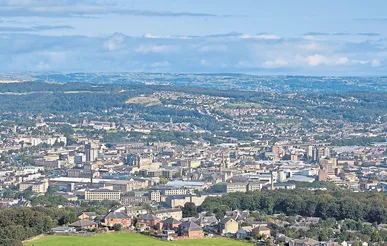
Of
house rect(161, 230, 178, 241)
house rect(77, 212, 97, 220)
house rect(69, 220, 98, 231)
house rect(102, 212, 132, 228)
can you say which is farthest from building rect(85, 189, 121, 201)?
house rect(161, 230, 178, 241)

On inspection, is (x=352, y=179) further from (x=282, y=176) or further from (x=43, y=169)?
(x=43, y=169)

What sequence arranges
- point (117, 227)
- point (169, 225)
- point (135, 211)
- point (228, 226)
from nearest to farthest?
point (117, 227) → point (169, 225) → point (228, 226) → point (135, 211)

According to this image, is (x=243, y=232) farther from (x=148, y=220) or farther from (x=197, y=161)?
(x=197, y=161)

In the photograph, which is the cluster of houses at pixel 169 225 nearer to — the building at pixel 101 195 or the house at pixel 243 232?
the house at pixel 243 232

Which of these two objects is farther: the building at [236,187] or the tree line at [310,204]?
the building at [236,187]

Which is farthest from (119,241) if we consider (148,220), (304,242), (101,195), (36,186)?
(36,186)

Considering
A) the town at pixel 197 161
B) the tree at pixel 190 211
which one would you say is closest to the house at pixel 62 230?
the town at pixel 197 161

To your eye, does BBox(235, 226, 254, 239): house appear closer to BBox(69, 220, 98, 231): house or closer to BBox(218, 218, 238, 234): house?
BBox(218, 218, 238, 234): house
